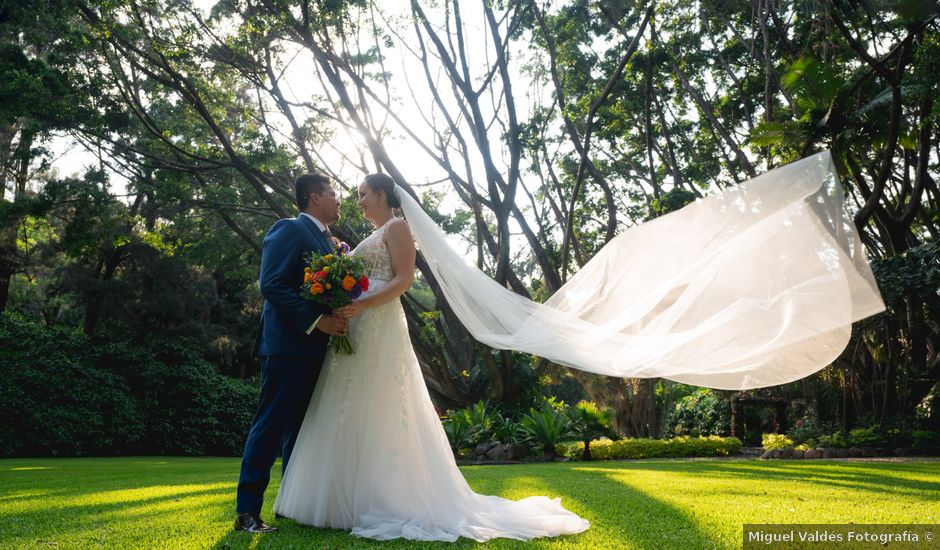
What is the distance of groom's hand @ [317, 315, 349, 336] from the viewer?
400cm

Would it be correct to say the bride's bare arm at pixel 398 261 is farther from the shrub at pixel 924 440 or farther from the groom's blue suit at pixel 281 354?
the shrub at pixel 924 440

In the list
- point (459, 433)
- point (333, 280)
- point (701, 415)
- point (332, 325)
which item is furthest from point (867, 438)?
point (333, 280)

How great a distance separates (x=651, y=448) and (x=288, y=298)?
11378mm

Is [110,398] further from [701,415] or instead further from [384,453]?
[701,415]

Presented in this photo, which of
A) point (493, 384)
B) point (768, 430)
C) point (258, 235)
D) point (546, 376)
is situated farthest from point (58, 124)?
point (768, 430)

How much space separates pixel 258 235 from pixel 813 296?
60.1 ft

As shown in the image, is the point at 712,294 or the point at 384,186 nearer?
the point at 712,294

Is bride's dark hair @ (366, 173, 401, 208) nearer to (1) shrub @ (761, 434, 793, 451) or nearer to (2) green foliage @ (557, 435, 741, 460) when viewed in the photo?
(2) green foliage @ (557, 435, 741, 460)

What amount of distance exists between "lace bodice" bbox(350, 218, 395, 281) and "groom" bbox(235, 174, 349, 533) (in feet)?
0.99

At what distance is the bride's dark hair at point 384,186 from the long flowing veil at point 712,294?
21cm

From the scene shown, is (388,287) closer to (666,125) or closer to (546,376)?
(546,376)

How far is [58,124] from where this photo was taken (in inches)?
545

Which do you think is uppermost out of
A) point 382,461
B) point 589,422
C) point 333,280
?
point 333,280

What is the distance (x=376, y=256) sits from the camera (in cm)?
443
